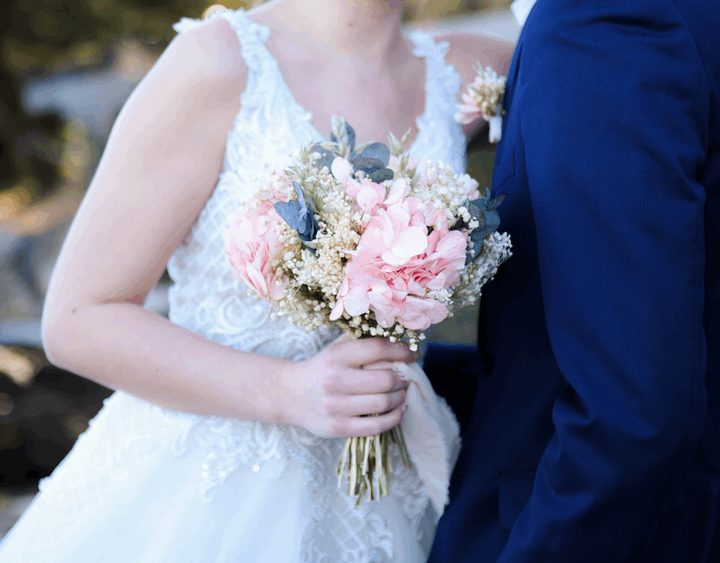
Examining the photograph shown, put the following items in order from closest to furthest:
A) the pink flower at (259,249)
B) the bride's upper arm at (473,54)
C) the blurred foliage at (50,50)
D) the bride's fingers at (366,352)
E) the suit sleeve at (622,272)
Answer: the suit sleeve at (622,272) < the pink flower at (259,249) < the bride's fingers at (366,352) < the bride's upper arm at (473,54) < the blurred foliage at (50,50)

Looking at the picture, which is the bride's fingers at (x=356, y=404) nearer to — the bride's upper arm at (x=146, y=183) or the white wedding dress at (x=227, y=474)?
the white wedding dress at (x=227, y=474)

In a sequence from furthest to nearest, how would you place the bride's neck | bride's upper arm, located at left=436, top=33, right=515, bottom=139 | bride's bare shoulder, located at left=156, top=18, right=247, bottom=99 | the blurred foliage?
1. the blurred foliage
2. bride's upper arm, located at left=436, top=33, right=515, bottom=139
3. the bride's neck
4. bride's bare shoulder, located at left=156, top=18, right=247, bottom=99

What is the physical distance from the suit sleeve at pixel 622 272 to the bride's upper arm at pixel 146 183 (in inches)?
27.6

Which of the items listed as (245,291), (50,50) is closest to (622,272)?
(245,291)

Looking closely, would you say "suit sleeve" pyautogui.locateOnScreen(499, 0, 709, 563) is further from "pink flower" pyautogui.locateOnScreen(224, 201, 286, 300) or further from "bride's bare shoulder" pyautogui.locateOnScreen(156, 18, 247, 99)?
"bride's bare shoulder" pyautogui.locateOnScreen(156, 18, 247, 99)

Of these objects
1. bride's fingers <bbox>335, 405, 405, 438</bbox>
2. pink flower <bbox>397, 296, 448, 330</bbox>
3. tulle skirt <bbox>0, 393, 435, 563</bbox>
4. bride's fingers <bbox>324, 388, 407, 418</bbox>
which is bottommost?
tulle skirt <bbox>0, 393, 435, 563</bbox>

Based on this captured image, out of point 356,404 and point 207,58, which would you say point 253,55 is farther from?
point 356,404

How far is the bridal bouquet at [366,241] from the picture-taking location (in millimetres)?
793

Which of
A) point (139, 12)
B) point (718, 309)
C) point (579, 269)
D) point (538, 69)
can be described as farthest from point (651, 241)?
point (139, 12)

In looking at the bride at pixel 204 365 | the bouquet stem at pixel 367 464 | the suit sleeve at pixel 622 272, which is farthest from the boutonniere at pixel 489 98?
the bouquet stem at pixel 367 464

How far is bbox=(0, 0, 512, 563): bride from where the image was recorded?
3.48 feet

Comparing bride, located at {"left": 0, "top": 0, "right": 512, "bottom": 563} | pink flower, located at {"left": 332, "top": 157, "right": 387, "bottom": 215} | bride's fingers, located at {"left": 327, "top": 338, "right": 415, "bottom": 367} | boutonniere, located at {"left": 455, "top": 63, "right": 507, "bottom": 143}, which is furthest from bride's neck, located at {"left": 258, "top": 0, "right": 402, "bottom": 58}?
bride's fingers, located at {"left": 327, "top": 338, "right": 415, "bottom": 367}

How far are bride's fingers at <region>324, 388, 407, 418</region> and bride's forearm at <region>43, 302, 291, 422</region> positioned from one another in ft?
0.43

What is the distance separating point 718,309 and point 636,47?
1.35 ft
